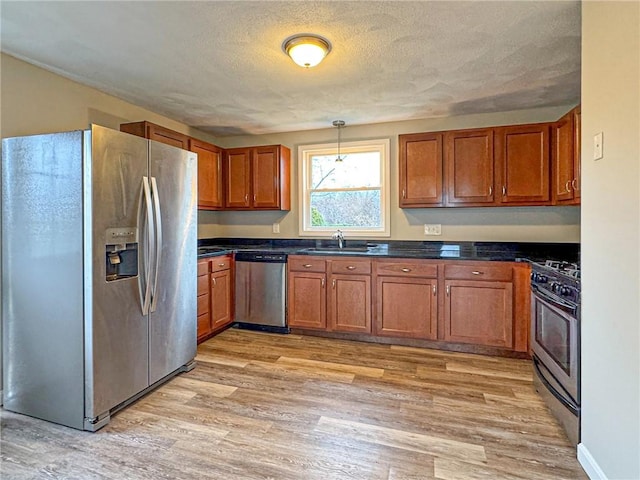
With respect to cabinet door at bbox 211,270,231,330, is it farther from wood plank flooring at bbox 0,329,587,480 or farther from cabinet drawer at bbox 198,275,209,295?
wood plank flooring at bbox 0,329,587,480

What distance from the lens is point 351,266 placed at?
348cm

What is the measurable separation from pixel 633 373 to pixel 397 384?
1.51 meters

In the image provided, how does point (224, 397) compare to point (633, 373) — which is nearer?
point (633, 373)

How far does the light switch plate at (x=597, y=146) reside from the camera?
157cm

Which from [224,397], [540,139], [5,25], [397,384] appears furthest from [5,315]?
[540,139]

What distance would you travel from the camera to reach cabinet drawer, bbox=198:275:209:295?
3.38 m

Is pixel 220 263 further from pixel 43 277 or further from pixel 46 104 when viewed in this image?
pixel 46 104

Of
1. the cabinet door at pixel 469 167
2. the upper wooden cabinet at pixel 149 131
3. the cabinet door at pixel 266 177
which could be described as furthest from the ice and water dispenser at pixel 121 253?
the cabinet door at pixel 469 167

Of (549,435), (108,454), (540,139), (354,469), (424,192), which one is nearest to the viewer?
(354,469)

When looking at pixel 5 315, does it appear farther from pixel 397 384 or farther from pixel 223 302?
pixel 397 384

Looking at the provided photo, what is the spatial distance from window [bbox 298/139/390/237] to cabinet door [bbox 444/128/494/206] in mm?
745

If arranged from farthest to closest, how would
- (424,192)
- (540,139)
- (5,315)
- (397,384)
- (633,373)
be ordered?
(424,192) < (540,139) < (397,384) < (5,315) < (633,373)

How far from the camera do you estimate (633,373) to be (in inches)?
52.6

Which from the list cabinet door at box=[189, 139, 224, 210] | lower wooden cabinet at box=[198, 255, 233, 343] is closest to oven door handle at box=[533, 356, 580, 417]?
lower wooden cabinet at box=[198, 255, 233, 343]
